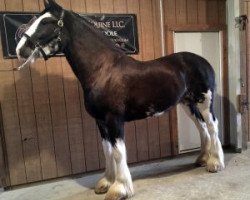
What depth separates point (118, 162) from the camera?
2.28 metres

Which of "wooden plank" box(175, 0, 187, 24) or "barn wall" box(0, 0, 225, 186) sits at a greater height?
"wooden plank" box(175, 0, 187, 24)

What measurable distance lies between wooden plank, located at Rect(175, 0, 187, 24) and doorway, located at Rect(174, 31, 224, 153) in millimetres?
149

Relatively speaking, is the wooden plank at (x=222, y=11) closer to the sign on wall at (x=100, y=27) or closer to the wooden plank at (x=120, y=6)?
the sign on wall at (x=100, y=27)

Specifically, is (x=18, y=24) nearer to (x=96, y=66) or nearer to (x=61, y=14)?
(x=61, y=14)

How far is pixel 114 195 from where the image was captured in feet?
7.32

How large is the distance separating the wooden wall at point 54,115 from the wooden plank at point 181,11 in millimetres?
263

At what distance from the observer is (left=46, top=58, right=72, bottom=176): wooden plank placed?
2795 millimetres

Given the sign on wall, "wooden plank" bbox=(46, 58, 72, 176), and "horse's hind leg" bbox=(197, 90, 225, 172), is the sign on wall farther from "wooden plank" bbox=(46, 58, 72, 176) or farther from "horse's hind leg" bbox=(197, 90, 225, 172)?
"horse's hind leg" bbox=(197, 90, 225, 172)

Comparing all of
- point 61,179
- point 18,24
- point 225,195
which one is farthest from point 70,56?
point 225,195

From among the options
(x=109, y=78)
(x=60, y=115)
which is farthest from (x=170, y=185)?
(x=60, y=115)

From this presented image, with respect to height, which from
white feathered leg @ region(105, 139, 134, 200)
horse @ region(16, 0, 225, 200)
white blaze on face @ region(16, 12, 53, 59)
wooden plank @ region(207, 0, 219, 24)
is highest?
wooden plank @ region(207, 0, 219, 24)

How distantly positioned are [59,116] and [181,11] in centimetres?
184

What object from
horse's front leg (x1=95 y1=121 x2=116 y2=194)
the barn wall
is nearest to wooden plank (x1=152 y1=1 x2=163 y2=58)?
the barn wall

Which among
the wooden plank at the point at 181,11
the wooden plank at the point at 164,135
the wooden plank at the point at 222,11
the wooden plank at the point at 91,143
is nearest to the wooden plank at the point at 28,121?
the wooden plank at the point at 91,143
